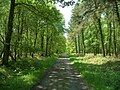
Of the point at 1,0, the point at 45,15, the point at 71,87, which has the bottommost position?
the point at 71,87

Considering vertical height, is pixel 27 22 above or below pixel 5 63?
above

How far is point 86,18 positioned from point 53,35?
3884 centimetres

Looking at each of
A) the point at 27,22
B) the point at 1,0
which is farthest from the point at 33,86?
the point at 27,22

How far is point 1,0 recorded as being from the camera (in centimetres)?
2916

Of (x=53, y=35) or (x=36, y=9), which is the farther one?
(x=53, y=35)

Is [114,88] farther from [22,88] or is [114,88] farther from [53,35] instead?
[53,35]

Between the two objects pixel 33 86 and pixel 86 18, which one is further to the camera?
pixel 86 18

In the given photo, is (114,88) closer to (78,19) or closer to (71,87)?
(71,87)

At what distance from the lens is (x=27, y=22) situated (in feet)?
124

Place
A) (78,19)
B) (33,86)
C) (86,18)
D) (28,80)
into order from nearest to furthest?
(33,86)
(28,80)
(86,18)
(78,19)

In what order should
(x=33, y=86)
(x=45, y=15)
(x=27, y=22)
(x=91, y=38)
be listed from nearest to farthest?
(x=33, y=86), (x=45, y=15), (x=27, y=22), (x=91, y=38)

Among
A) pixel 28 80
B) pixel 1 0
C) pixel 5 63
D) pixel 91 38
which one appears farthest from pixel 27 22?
pixel 91 38

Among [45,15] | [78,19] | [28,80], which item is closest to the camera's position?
[28,80]

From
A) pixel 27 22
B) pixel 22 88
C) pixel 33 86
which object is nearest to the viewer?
pixel 22 88
